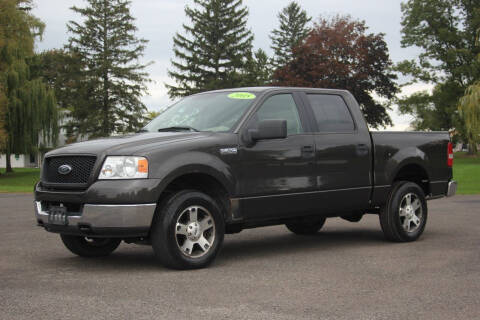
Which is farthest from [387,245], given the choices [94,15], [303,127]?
[94,15]

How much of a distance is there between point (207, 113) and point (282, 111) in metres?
0.93

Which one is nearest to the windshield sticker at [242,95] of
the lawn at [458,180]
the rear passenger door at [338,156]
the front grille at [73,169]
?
the rear passenger door at [338,156]

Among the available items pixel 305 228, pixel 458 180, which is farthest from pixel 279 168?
pixel 458 180

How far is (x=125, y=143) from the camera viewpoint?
22.8ft

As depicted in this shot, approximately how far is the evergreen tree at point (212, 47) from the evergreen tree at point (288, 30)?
16351mm

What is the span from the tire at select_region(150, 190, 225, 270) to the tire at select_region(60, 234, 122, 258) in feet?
4.68

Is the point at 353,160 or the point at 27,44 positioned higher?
the point at 27,44

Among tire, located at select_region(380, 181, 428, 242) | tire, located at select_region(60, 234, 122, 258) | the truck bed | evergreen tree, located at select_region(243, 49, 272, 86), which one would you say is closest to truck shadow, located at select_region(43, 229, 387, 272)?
tire, located at select_region(60, 234, 122, 258)

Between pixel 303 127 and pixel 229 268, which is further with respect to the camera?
pixel 303 127

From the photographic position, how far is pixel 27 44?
41.1 metres

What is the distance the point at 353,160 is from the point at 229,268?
96.2 inches

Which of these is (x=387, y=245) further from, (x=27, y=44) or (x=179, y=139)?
(x=27, y=44)

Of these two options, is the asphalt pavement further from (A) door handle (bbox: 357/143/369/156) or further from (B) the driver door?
(A) door handle (bbox: 357/143/369/156)

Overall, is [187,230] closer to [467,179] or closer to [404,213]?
[404,213]
